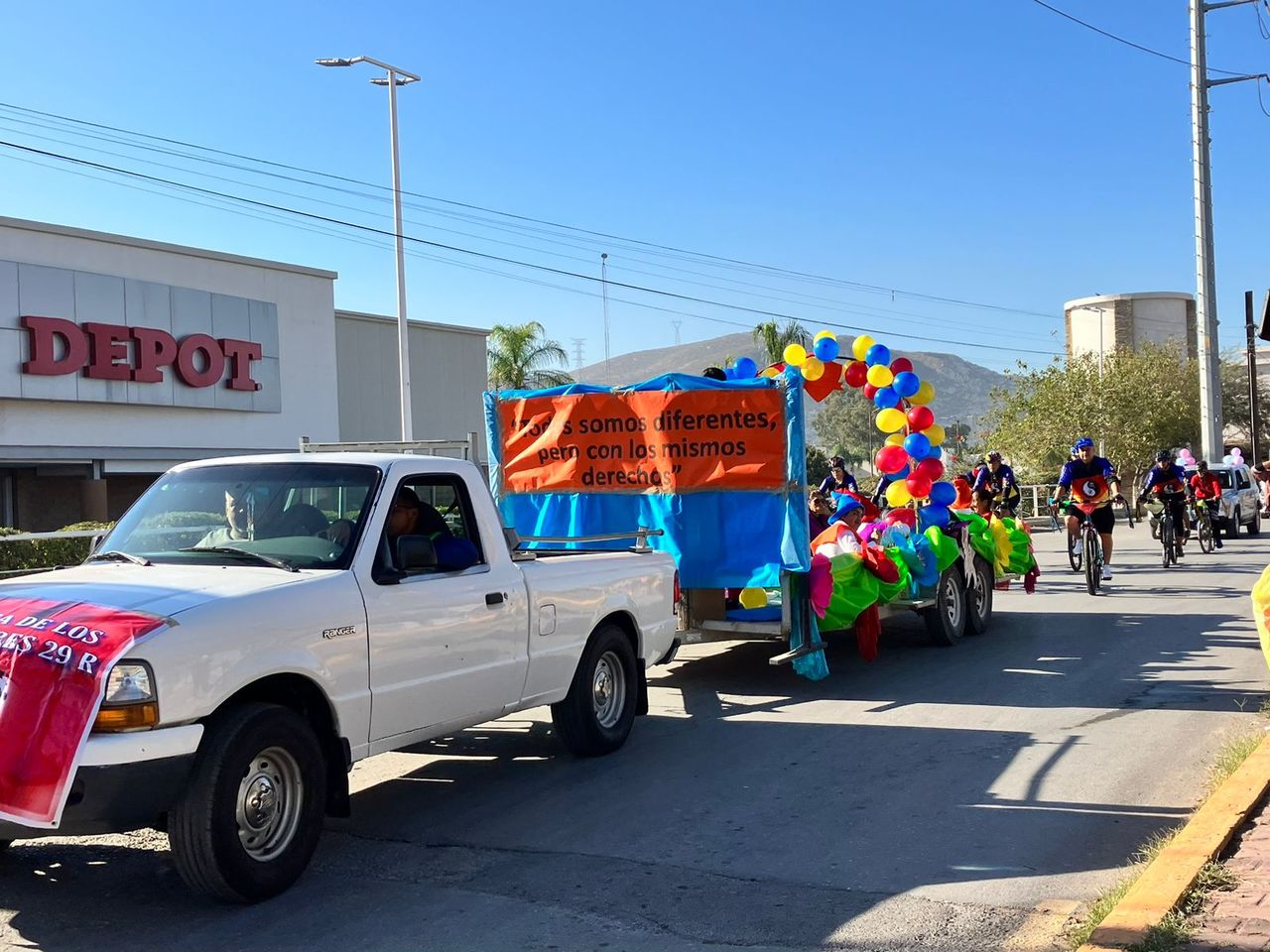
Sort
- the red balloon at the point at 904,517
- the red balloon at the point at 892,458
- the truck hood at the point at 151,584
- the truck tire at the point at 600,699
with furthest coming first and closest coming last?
the red balloon at the point at 892,458 → the red balloon at the point at 904,517 → the truck tire at the point at 600,699 → the truck hood at the point at 151,584

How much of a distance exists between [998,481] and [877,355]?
5.22 meters

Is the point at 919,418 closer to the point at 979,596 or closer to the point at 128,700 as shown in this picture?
the point at 979,596

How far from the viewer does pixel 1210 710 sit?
28.8ft

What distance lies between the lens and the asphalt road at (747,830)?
194 inches

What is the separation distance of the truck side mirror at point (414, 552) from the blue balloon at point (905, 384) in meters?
8.41

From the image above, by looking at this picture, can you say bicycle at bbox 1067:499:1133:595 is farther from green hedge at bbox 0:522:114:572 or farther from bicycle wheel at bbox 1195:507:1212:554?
green hedge at bbox 0:522:114:572

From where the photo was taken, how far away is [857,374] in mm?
13883

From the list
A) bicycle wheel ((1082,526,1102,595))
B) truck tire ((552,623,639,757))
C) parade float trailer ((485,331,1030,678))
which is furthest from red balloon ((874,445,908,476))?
truck tire ((552,623,639,757))

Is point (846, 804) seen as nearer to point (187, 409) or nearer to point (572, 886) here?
point (572, 886)

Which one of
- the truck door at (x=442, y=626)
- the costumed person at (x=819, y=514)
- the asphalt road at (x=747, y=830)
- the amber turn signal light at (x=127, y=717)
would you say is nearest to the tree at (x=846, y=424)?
the costumed person at (x=819, y=514)

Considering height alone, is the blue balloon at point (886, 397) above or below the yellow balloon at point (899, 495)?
above

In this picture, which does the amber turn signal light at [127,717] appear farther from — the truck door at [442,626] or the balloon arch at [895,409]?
the balloon arch at [895,409]

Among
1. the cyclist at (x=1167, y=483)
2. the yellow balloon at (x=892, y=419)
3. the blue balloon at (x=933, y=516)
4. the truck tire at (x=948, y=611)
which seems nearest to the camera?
the truck tire at (x=948, y=611)

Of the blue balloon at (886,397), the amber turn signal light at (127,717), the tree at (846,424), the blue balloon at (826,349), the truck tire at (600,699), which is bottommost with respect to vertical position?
the truck tire at (600,699)
